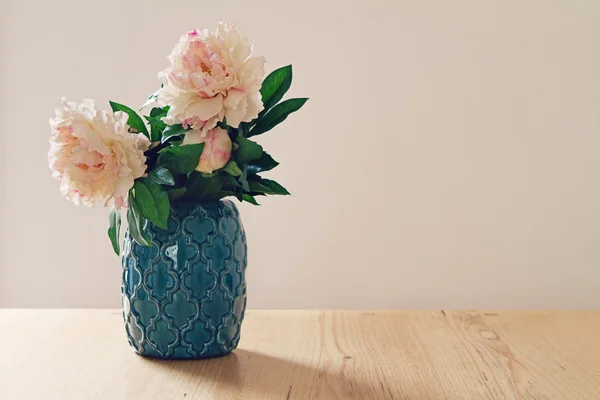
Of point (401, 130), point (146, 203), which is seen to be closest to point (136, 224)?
point (146, 203)

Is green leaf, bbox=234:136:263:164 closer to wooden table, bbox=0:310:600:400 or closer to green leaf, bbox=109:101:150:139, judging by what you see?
green leaf, bbox=109:101:150:139

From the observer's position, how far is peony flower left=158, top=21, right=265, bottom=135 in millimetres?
807

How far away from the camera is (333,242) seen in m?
2.22

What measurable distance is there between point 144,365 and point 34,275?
5.09 ft

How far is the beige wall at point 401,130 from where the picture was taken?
220cm

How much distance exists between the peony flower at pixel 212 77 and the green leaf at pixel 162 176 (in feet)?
0.22

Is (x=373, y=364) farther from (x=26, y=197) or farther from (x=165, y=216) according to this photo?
(x=26, y=197)

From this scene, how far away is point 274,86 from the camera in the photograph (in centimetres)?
89

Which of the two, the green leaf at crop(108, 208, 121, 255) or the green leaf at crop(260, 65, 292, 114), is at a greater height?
the green leaf at crop(260, 65, 292, 114)

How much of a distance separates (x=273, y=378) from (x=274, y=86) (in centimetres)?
36

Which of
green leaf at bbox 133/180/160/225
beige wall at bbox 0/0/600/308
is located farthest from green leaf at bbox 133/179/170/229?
beige wall at bbox 0/0/600/308

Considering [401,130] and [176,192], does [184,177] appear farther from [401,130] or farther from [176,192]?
[401,130]

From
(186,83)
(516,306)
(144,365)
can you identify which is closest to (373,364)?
(144,365)

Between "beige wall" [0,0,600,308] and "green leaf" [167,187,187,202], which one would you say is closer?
"green leaf" [167,187,187,202]
